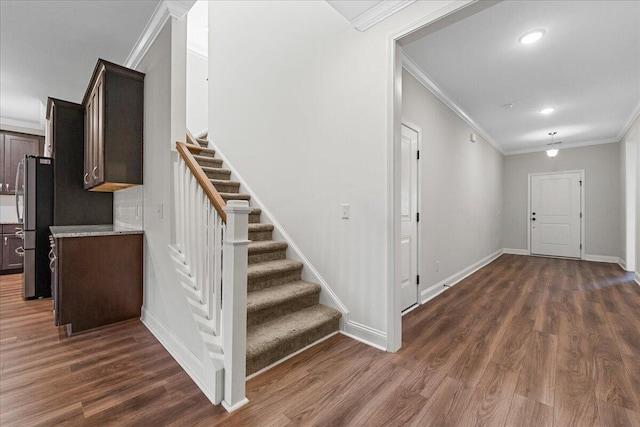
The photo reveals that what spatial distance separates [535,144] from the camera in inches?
271

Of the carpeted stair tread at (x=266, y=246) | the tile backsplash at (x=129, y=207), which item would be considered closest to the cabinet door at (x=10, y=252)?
the tile backsplash at (x=129, y=207)

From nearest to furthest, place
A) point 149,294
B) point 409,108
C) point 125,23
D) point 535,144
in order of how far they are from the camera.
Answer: point 125,23 → point 149,294 → point 409,108 → point 535,144

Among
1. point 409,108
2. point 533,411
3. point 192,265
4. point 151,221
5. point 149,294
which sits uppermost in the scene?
point 409,108

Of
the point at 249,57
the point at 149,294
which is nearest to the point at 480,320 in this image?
the point at 149,294

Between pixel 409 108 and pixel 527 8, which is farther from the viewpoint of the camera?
pixel 409 108

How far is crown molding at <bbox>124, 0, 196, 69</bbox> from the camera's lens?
230 cm

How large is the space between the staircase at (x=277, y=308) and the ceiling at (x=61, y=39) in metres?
1.29

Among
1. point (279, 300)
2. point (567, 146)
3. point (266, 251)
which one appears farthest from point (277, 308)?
point (567, 146)

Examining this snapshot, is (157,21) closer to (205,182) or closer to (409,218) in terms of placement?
(205,182)

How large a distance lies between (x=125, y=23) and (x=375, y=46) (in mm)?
2174

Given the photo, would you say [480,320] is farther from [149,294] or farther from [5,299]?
[5,299]

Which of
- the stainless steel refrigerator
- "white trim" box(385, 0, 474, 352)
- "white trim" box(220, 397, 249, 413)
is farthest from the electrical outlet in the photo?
the stainless steel refrigerator

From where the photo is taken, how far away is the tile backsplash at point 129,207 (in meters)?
2.96

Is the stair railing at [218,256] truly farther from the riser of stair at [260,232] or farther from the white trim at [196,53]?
the white trim at [196,53]
